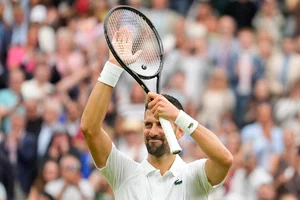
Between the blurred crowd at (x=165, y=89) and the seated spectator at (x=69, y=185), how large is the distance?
1cm

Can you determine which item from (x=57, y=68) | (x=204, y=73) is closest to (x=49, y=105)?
(x=57, y=68)

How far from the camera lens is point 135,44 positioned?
8594 mm

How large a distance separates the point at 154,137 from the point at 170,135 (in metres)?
0.31

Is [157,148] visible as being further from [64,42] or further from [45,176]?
[64,42]

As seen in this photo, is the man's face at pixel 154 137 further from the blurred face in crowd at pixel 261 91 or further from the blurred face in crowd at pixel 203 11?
the blurred face in crowd at pixel 203 11

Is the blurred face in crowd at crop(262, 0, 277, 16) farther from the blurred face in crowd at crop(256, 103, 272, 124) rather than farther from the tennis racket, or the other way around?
the tennis racket

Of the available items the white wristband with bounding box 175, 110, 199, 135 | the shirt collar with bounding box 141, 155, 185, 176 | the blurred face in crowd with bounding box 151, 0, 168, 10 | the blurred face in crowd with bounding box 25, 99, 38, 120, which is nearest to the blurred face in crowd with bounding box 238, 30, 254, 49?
the blurred face in crowd with bounding box 151, 0, 168, 10

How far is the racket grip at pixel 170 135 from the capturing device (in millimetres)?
7918

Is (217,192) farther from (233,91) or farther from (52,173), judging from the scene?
(233,91)

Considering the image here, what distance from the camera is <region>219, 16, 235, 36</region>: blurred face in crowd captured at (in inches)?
723

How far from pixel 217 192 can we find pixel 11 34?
590 centimetres

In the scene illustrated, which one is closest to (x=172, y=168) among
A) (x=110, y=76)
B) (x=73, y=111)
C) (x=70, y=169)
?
(x=110, y=76)

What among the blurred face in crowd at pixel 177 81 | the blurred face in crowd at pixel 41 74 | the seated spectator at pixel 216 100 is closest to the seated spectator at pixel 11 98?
the blurred face in crowd at pixel 41 74

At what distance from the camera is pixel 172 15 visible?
18797 mm
